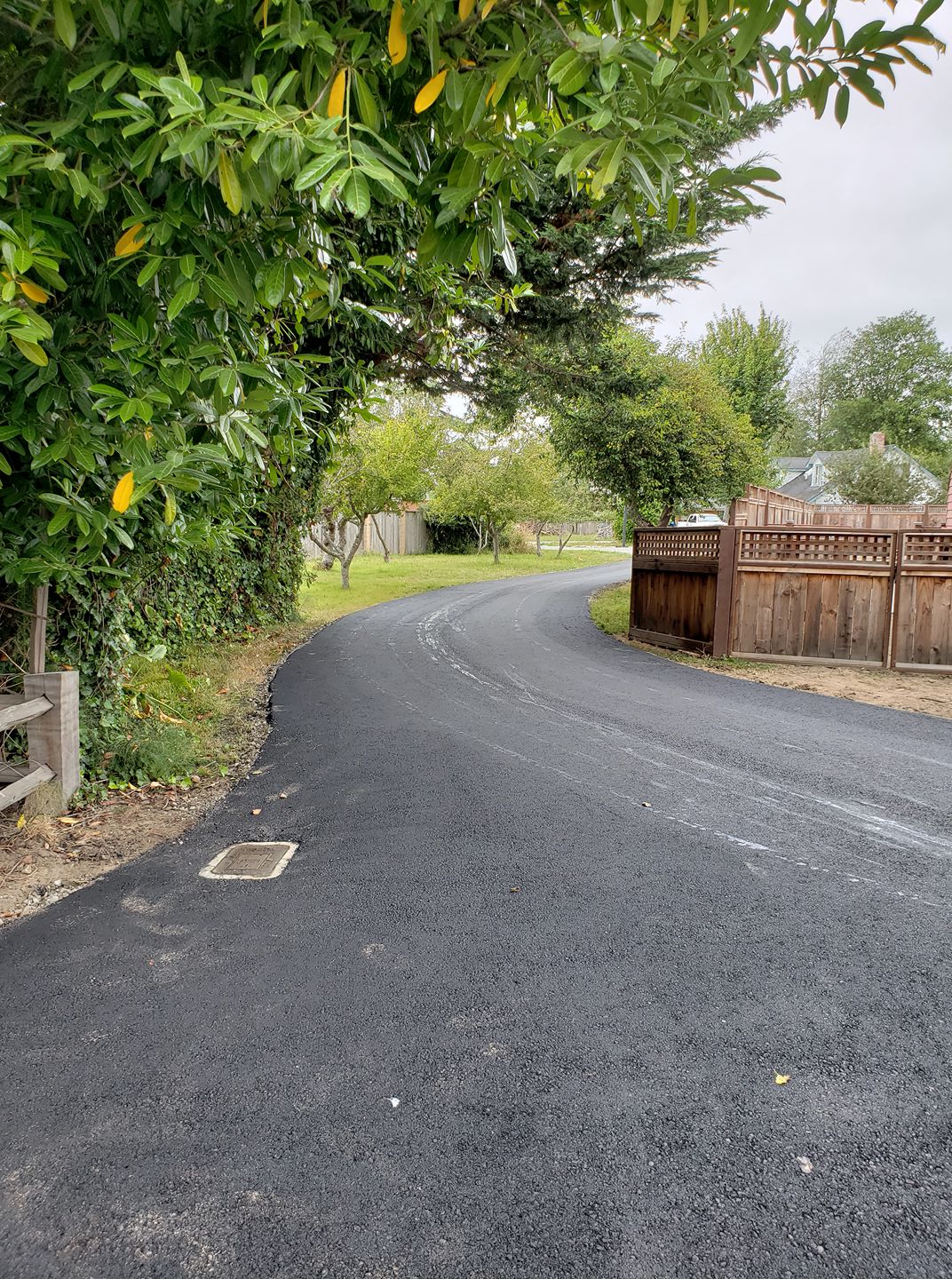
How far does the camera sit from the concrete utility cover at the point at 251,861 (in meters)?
3.36

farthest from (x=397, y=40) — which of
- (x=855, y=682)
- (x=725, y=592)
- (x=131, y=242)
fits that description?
(x=725, y=592)

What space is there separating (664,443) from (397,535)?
17.8 m

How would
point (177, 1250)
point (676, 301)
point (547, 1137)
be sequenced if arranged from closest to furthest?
point (177, 1250) → point (547, 1137) → point (676, 301)

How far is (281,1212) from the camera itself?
1620 mm

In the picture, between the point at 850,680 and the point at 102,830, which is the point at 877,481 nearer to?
the point at 850,680

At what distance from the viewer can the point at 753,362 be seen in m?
19.8

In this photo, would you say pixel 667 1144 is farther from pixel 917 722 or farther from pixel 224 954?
pixel 917 722

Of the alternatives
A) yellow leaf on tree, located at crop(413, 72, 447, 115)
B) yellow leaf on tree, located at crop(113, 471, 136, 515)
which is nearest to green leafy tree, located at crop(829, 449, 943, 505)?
yellow leaf on tree, located at crop(413, 72, 447, 115)

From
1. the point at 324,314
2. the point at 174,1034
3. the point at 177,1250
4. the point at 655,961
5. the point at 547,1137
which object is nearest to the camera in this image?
the point at 177,1250

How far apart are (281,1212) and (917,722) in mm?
6463

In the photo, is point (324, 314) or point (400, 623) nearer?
point (324, 314)

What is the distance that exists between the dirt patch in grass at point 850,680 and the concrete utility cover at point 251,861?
6.07 meters

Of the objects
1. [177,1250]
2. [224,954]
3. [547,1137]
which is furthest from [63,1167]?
[547,1137]

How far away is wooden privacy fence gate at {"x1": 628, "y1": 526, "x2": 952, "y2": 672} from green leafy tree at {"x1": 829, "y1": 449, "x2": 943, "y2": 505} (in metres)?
22.2
